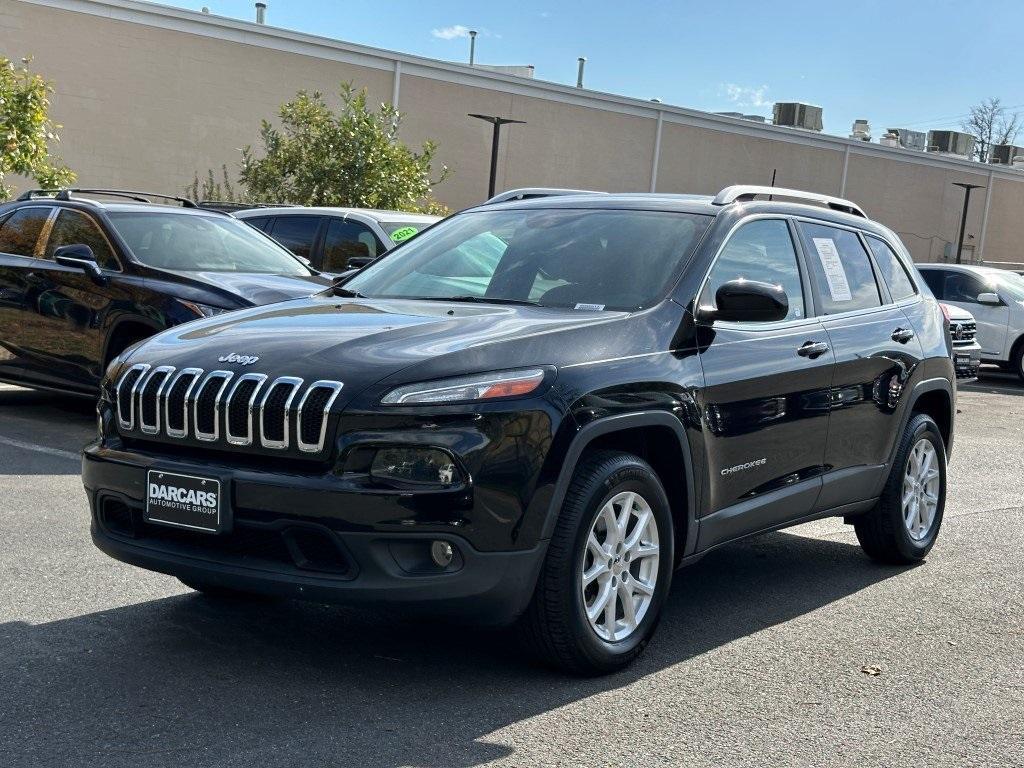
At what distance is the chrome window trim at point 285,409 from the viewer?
13.5ft

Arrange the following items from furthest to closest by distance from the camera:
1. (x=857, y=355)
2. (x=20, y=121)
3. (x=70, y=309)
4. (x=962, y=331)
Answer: (x=20, y=121)
(x=962, y=331)
(x=70, y=309)
(x=857, y=355)

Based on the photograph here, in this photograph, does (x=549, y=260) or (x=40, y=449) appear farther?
(x=40, y=449)

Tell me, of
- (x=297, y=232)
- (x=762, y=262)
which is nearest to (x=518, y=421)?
(x=762, y=262)

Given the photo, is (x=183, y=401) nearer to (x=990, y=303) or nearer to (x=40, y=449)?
(x=40, y=449)

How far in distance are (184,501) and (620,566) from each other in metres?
1.46

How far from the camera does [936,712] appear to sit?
173 inches

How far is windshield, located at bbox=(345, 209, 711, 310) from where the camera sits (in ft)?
16.9

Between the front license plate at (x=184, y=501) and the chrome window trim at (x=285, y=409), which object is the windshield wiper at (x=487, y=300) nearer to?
the chrome window trim at (x=285, y=409)

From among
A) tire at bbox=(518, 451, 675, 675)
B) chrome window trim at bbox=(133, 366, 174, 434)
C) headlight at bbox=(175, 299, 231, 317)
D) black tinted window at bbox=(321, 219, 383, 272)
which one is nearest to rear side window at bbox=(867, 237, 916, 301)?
tire at bbox=(518, 451, 675, 675)

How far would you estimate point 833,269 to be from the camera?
6.16 metres

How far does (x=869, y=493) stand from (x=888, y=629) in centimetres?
100

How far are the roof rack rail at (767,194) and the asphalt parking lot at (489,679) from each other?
67.4 inches

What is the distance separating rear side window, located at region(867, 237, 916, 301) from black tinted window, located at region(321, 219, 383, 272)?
6675mm

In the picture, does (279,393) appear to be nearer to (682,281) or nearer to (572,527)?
(572,527)
